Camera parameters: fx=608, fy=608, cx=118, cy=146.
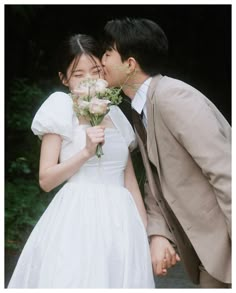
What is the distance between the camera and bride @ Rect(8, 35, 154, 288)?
9.22 ft

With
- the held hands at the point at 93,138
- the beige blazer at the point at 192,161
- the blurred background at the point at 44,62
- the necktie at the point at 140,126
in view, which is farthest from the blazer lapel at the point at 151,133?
the blurred background at the point at 44,62

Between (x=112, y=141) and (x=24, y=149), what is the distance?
126 inches

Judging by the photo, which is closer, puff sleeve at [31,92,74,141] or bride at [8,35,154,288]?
bride at [8,35,154,288]

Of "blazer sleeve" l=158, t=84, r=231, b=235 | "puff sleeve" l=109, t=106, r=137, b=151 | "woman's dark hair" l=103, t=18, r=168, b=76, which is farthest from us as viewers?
"puff sleeve" l=109, t=106, r=137, b=151

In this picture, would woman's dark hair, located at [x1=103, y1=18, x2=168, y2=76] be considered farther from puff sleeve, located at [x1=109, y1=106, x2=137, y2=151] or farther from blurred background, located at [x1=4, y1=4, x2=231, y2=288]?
blurred background, located at [x1=4, y1=4, x2=231, y2=288]

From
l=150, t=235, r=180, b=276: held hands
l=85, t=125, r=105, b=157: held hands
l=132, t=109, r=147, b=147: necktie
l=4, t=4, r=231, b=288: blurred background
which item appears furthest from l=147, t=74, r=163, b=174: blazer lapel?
l=4, t=4, r=231, b=288: blurred background

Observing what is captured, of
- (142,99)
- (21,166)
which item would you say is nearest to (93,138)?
(142,99)

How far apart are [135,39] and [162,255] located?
42.5 inches

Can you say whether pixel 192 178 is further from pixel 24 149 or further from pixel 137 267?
pixel 24 149

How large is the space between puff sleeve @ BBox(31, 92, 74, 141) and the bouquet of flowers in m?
0.08

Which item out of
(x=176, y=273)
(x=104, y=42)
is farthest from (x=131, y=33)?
(x=176, y=273)

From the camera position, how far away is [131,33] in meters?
3.04

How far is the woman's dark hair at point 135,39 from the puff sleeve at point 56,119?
38 centimetres
